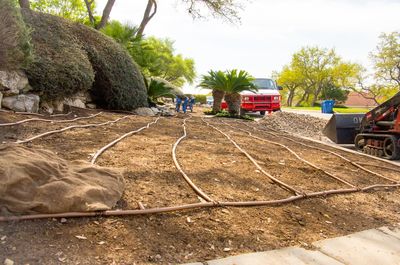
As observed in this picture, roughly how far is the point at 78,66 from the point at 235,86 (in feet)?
26.3

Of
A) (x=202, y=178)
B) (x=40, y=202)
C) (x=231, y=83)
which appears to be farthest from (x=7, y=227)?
(x=231, y=83)

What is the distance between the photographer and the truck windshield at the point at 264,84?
56.4 ft

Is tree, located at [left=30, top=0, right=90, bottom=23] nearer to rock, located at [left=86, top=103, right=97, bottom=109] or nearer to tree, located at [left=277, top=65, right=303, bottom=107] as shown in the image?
rock, located at [left=86, top=103, right=97, bottom=109]

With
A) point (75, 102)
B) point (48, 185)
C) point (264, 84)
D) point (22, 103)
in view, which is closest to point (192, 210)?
point (48, 185)

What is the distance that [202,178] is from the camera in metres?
3.55

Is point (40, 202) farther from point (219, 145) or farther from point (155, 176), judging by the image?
point (219, 145)

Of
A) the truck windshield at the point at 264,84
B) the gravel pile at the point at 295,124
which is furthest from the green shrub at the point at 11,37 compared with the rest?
the truck windshield at the point at 264,84

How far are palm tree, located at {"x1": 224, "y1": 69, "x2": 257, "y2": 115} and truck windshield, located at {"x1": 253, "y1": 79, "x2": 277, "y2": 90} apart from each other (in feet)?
7.52

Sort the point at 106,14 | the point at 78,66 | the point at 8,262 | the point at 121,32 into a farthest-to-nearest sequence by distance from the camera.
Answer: the point at 106,14
the point at 121,32
the point at 78,66
the point at 8,262

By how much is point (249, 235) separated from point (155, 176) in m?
1.20

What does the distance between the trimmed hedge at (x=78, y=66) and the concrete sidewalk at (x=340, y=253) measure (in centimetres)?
590

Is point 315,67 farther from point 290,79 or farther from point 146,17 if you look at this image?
point 146,17

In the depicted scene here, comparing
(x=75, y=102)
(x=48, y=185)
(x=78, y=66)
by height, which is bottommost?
(x=48, y=185)

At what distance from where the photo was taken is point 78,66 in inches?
317
